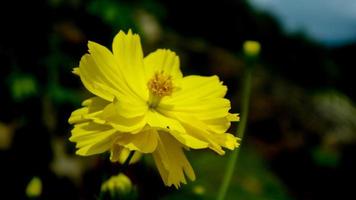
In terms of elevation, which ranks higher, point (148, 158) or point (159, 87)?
point (159, 87)

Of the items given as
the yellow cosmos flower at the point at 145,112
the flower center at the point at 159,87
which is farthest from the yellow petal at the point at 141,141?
the flower center at the point at 159,87

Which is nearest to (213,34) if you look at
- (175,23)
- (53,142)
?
(175,23)

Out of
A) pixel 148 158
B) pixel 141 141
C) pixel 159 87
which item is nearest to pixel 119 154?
pixel 141 141

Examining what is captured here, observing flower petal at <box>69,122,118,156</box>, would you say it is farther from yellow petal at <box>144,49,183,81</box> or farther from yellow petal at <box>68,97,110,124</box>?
yellow petal at <box>144,49,183,81</box>

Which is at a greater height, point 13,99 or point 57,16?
point 57,16

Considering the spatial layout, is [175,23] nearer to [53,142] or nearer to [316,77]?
[316,77]

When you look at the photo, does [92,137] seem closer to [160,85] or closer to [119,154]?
[119,154]

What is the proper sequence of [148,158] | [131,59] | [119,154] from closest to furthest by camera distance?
[119,154], [131,59], [148,158]

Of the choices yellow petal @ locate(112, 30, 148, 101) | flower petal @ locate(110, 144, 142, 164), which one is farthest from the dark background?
yellow petal @ locate(112, 30, 148, 101)
